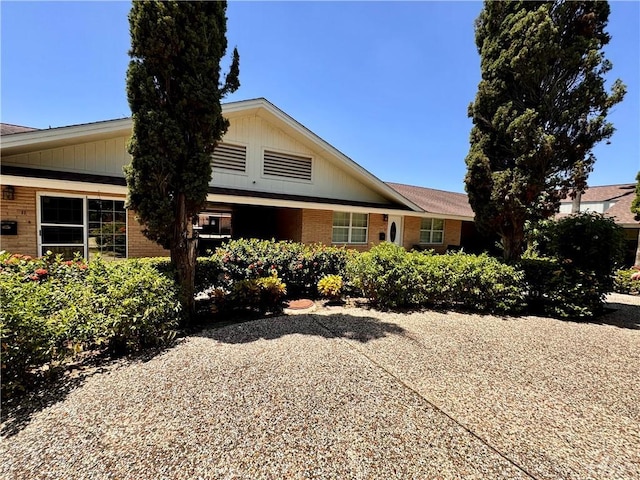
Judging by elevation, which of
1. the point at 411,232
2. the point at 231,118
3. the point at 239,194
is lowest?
the point at 411,232

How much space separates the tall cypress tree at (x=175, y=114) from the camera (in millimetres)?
5008

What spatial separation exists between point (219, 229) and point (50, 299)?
22.7 metres

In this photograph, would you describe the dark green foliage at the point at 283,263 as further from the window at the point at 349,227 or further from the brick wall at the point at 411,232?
the brick wall at the point at 411,232

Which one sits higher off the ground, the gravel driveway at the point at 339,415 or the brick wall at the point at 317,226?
the brick wall at the point at 317,226

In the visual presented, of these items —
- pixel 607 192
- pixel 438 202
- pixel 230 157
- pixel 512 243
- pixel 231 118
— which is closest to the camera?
pixel 512 243

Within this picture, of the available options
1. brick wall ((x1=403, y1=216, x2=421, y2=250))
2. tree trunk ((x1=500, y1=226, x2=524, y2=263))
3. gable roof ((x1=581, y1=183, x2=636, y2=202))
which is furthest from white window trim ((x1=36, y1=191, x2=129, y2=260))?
gable roof ((x1=581, y1=183, x2=636, y2=202))

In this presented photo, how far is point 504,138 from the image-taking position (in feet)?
24.6

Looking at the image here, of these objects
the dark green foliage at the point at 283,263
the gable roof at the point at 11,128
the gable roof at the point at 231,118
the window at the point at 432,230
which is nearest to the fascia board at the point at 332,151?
the gable roof at the point at 231,118

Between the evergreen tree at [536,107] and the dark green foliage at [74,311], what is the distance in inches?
311

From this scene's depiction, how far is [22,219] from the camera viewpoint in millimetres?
7973

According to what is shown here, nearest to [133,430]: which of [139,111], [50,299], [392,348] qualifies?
[50,299]

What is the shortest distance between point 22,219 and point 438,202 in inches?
699

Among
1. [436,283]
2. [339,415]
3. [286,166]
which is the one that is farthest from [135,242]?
[339,415]

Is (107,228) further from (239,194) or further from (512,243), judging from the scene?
(512,243)
